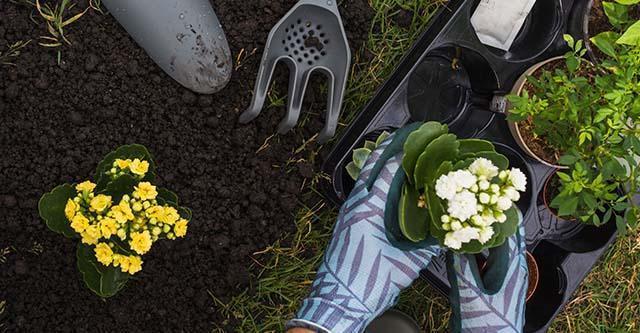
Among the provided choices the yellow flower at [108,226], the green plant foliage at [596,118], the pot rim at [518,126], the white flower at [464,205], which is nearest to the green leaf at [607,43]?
the green plant foliage at [596,118]

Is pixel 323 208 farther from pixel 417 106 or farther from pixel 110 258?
pixel 110 258

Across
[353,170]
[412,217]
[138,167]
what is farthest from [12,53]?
[412,217]

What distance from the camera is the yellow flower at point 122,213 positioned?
94 cm

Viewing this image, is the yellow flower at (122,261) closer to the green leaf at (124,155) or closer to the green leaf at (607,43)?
the green leaf at (124,155)

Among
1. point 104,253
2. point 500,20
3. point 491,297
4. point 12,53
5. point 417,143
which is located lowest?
point 491,297

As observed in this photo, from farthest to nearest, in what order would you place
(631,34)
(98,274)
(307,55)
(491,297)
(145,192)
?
(307,55) → (491,297) → (98,274) → (145,192) → (631,34)

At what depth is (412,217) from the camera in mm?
1004

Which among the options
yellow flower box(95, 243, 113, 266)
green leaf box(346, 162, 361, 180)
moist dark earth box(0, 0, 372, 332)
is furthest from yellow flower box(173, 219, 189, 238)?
green leaf box(346, 162, 361, 180)

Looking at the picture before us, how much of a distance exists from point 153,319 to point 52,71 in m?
0.52

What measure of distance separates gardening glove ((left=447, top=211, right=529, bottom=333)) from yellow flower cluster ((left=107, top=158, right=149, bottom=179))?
0.56 m

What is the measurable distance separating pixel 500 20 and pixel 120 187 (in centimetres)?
79

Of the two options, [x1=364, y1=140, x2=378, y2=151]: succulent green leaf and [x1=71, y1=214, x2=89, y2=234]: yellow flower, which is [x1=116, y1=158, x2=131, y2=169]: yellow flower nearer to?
[x1=71, y1=214, x2=89, y2=234]: yellow flower

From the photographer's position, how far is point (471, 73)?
135 cm

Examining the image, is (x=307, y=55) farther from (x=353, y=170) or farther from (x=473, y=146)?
(x=473, y=146)
